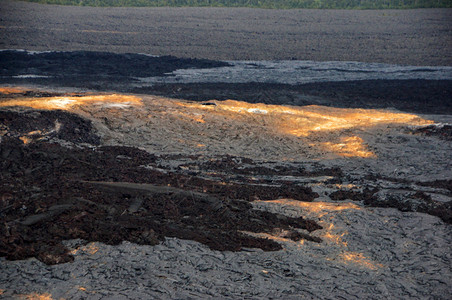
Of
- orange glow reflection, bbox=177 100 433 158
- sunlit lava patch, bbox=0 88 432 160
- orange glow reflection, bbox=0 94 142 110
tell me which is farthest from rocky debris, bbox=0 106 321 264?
orange glow reflection, bbox=177 100 433 158

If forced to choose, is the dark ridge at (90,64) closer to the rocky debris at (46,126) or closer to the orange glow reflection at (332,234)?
the rocky debris at (46,126)

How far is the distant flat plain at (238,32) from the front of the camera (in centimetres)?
3134

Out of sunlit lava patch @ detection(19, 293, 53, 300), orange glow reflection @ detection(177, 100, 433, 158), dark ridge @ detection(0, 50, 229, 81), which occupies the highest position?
sunlit lava patch @ detection(19, 293, 53, 300)

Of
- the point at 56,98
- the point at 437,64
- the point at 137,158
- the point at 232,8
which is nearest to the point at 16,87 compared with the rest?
the point at 56,98

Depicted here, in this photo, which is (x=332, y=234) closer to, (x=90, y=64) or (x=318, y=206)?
(x=318, y=206)

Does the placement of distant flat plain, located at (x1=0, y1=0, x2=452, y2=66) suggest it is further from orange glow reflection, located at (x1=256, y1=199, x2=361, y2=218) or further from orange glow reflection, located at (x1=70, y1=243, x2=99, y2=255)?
orange glow reflection, located at (x1=70, y1=243, x2=99, y2=255)

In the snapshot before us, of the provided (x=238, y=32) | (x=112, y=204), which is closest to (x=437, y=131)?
(x=112, y=204)

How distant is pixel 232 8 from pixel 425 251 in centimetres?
4387

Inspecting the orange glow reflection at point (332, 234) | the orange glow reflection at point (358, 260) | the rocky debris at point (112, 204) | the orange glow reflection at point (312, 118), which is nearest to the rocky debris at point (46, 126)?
the rocky debris at point (112, 204)

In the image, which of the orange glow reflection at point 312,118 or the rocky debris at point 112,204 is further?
the orange glow reflection at point 312,118

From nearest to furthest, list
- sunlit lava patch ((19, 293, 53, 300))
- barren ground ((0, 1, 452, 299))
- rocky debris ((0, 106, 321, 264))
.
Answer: sunlit lava patch ((19, 293, 53, 300)) → barren ground ((0, 1, 452, 299)) → rocky debris ((0, 106, 321, 264))

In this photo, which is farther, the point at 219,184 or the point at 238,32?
the point at 238,32

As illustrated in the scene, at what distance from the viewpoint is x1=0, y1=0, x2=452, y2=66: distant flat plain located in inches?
1234

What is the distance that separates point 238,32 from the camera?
128 ft
